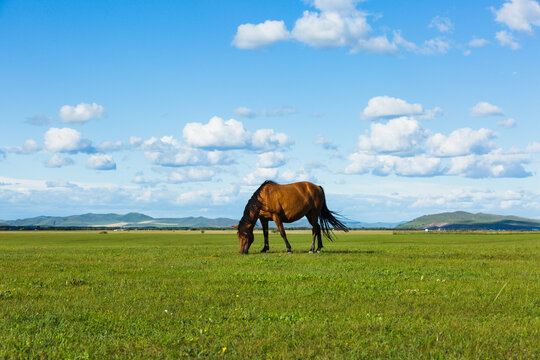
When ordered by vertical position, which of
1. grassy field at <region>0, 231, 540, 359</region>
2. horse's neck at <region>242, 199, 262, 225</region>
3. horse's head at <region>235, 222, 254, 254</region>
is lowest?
grassy field at <region>0, 231, 540, 359</region>

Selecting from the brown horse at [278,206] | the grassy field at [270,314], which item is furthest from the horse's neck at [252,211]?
the grassy field at [270,314]

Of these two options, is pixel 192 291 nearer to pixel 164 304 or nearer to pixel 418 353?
pixel 164 304

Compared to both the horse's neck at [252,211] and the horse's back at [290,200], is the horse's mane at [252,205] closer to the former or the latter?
the horse's neck at [252,211]

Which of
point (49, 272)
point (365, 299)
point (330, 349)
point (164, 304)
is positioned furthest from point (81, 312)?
point (49, 272)

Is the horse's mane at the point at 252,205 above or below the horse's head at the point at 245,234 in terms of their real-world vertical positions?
above

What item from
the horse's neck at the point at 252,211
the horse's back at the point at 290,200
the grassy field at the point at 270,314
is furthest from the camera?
the horse's neck at the point at 252,211

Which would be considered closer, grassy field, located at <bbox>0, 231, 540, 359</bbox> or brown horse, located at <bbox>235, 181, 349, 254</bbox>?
grassy field, located at <bbox>0, 231, 540, 359</bbox>

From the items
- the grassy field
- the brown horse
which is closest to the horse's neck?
the brown horse

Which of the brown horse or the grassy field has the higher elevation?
the brown horse

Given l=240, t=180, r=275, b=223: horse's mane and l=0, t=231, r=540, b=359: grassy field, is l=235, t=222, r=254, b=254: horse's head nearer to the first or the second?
l=240, t=180, r=275, b=223: horse's mane

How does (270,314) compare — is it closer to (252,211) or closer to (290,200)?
(290,200)

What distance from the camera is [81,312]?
1088 centimetres

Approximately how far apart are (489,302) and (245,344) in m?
6.92

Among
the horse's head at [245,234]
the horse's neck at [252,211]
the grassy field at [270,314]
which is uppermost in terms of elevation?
the horse's neck at [252,211]
